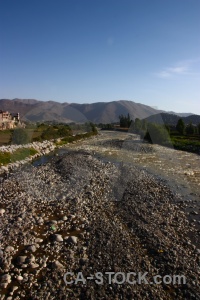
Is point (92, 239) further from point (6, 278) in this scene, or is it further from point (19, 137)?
point (19, 137)

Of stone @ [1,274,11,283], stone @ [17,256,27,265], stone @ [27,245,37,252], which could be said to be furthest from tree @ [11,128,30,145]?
stone @ [1,274,11,283]

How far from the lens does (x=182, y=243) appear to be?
10.7m

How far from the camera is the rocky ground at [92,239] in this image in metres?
7.99

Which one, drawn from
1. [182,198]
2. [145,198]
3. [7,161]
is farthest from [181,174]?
[7,161]

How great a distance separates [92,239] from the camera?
35.5 feet

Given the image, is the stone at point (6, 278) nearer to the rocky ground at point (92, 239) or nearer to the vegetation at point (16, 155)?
the rocky ground at point (92, 239)

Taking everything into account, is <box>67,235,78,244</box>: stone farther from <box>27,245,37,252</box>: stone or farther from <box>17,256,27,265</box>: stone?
<box>17,256,27,265</box>: stone

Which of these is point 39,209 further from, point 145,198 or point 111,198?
point 145,198

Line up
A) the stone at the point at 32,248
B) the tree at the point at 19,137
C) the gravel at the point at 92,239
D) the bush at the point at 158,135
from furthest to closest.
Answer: the bush at the point at 158,135 < the tree at the point at 19,137 < the stone at the point at 32,248 < the gravel at the point at 92,239

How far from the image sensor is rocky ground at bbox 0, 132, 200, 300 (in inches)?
314

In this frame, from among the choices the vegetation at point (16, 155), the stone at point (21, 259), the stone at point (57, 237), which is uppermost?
the vegetation at point (16, 155)

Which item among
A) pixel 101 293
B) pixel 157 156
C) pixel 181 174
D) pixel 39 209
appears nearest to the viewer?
pixel 101 293

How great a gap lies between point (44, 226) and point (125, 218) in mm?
4033

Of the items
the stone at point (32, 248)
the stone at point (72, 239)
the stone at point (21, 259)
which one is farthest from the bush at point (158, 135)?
the stone at point (21, 259)
